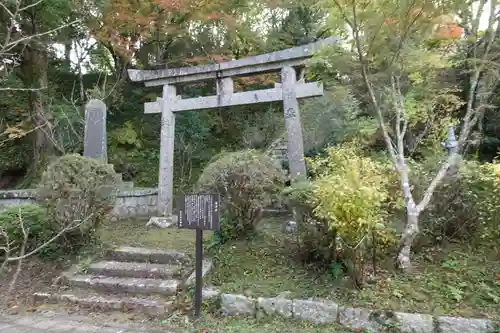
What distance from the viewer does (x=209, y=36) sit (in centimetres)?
1216

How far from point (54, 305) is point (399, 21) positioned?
214 inches

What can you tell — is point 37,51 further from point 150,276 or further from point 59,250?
point 150,276

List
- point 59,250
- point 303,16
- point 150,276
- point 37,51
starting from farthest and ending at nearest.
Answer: point 303,16
point 37,51
point 59,250
point 150,276

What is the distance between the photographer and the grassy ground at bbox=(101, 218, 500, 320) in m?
3.72

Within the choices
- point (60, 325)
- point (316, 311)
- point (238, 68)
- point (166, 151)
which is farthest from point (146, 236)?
point (316, 311)

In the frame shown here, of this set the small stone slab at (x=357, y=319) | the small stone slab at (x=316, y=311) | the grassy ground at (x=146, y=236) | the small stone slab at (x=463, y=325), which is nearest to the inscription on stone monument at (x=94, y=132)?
the grassy ground at (x=146, y=236)

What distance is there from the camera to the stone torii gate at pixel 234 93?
271 inches

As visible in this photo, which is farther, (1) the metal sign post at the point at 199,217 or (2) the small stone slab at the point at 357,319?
(1) the metal sign post at the point at 199,217

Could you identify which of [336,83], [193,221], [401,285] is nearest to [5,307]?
[193,221]

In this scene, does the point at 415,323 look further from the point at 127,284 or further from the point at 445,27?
the point at 445,27

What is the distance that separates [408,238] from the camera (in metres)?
4.16

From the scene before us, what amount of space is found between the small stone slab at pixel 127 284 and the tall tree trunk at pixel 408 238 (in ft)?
9.03

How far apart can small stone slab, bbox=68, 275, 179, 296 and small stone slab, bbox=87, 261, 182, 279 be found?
0.42 ft

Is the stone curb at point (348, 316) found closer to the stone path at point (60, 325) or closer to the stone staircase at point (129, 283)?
the stone staircase at point (129, 283)
